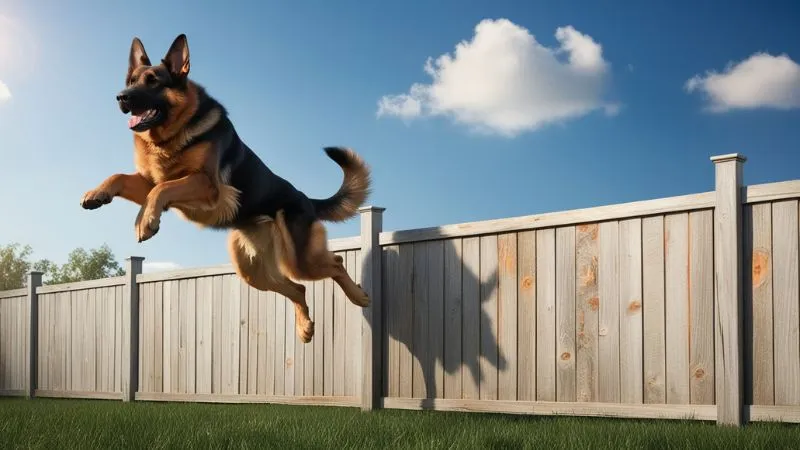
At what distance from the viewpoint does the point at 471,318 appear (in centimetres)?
627

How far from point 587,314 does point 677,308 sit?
62cm

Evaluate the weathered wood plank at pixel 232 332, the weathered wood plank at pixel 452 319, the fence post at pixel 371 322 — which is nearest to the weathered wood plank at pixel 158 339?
the weathered wood plank at pixel 232 332

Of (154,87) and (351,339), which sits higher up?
(154,87)

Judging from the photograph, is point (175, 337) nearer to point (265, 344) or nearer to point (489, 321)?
point (265, 344)

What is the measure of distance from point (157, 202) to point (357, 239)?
2.99m

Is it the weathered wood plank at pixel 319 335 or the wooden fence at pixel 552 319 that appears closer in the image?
the wooden fence at pixel 552 319

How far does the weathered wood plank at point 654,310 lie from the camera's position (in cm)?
538

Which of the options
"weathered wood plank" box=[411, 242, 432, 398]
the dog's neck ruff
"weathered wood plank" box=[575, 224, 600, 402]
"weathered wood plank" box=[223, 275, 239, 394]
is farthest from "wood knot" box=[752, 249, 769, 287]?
"weathered wood plank" box=[223, 275, 239, 394]

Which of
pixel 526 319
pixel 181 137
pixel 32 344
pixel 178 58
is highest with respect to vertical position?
pixel 178 58

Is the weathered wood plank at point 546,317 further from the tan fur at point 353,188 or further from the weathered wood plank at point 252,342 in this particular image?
the weathered wood plank at point 252,342

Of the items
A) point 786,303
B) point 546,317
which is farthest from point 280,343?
point 786,303

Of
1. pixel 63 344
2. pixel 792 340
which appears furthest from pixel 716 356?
pixel 63 344

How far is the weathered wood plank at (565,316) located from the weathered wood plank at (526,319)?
0.19 m

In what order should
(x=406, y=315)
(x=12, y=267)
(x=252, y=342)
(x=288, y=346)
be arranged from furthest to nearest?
1. (x=12, y=267)
2. (x=252, y=342)
3. (x=288, y=346)
4. (x=406, y=315)
